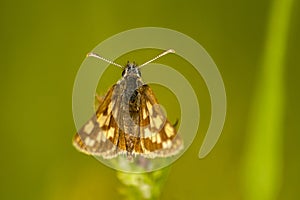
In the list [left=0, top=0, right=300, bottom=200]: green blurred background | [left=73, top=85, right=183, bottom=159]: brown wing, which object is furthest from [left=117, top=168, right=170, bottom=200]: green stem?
[left=0, top=0, right=300, bottom=200]: green blurred background

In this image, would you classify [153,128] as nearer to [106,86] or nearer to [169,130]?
[169,130]

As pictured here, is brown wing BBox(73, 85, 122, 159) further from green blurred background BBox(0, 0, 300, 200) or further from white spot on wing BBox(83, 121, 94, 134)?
green blurred background BBox(0, 0, 300, 200)

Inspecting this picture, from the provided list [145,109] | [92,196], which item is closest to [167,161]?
[145,109]

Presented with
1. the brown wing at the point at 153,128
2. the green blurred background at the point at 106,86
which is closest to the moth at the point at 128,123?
the brown wing at the point at 153,128

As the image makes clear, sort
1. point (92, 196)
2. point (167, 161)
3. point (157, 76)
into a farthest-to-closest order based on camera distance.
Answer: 1. point (92, 196)
2. point (157, 76)
3. point (167, 161)

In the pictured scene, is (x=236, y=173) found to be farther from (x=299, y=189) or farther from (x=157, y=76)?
(x=157, y=76)

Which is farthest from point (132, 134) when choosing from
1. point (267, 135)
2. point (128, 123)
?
point (267, 135)
